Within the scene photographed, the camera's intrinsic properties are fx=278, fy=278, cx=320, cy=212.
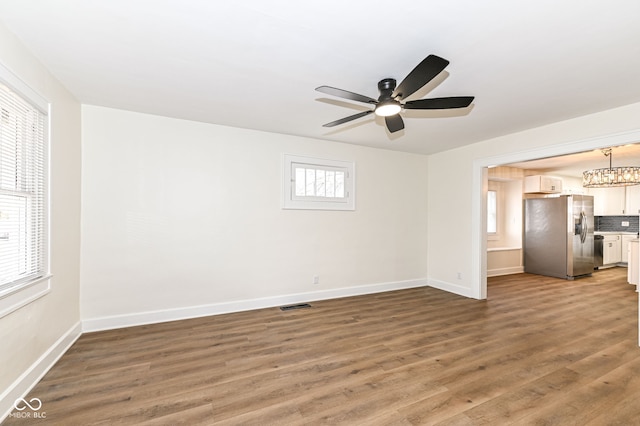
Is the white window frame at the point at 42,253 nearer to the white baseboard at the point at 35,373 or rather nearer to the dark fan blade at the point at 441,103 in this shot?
the white baseboard at the point at 35,373

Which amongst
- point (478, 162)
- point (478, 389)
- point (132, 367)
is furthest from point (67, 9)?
point (478, 162)

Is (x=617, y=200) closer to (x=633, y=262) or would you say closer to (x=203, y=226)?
(x=633, y=262)

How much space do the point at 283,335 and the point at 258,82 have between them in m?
2.62

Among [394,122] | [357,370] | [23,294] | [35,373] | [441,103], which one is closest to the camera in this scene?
[23,294]

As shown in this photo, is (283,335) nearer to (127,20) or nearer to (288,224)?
(288,224)

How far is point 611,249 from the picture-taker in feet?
23.4

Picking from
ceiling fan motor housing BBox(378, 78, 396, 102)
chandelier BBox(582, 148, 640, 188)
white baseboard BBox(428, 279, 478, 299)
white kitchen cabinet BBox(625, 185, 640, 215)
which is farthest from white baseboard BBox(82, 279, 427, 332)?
white kitchen cabinet BBox(625, 185, 640, 215)

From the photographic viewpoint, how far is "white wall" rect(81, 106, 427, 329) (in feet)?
10.4

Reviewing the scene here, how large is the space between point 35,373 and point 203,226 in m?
1.95

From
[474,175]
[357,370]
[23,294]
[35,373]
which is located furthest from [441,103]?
[35,373]

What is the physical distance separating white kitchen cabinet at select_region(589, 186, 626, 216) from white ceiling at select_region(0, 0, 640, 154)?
21.4 feet

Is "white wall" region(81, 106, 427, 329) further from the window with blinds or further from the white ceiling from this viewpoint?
the window with blinds

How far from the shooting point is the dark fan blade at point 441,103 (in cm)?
221

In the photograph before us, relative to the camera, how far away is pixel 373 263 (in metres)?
4.86
